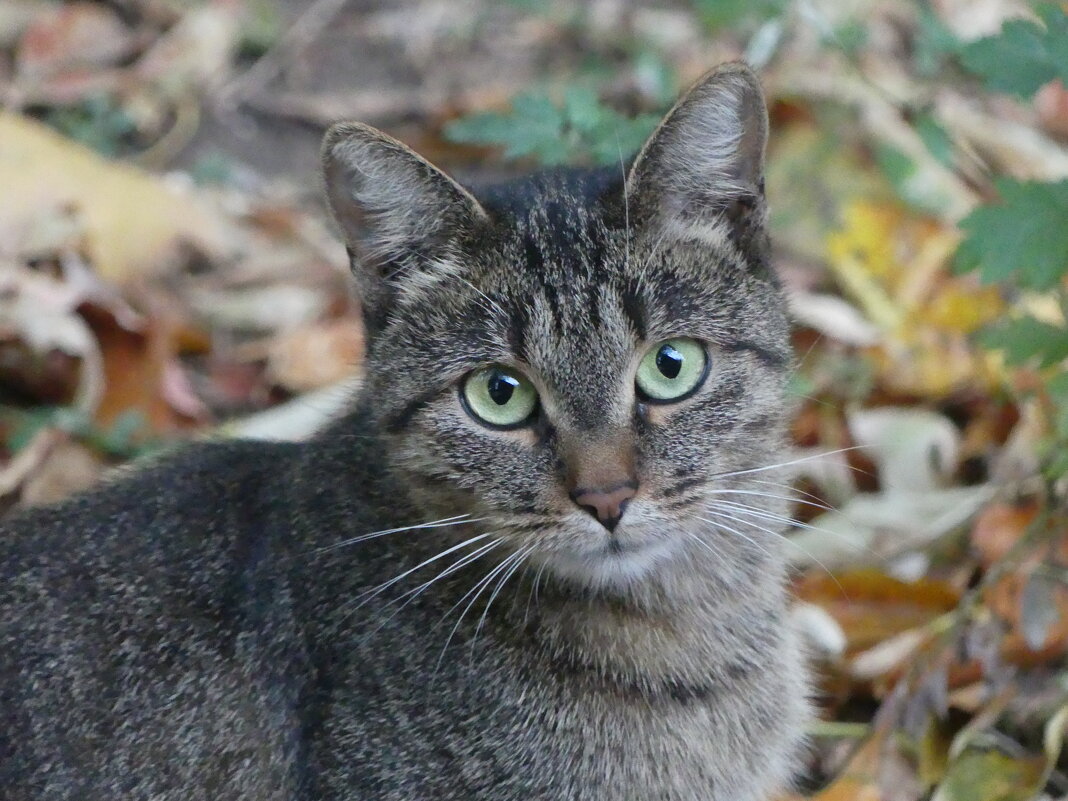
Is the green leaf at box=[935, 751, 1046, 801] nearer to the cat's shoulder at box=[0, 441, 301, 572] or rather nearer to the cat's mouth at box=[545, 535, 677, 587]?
the cat's mouth at box=[545, 535, 677, 587]

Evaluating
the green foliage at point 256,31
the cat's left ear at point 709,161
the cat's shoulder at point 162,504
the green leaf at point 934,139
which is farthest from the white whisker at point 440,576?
the green foliage at point 256,31

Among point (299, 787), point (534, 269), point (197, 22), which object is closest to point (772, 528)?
point (534, 269)

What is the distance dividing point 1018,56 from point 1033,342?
28.1 inches

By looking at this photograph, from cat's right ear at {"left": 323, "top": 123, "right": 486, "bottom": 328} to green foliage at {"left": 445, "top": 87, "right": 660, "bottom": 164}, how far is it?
588mm

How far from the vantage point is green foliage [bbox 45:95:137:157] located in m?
5.53

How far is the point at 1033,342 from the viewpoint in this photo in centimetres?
317

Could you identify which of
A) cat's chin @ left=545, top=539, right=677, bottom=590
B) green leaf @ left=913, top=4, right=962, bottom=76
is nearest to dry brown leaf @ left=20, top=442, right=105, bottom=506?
cat's chin @ left=545, top=539, right=677, bottom=590

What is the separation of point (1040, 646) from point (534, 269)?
1697mm

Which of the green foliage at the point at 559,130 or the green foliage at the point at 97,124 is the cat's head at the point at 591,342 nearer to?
the green foliage at the point at 559,130

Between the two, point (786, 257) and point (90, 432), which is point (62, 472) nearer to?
point (90, 432)

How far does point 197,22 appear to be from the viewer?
6.12 m

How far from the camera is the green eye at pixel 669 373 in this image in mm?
2611

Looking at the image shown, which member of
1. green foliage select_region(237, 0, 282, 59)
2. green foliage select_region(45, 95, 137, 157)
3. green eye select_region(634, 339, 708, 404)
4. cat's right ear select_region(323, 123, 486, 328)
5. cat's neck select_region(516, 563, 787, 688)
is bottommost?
cat's neck select_region(516, 563, 787, 688)

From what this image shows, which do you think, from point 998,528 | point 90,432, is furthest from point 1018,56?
point 90,432
